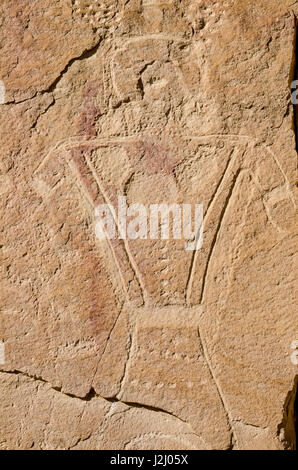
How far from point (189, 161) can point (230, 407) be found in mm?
694

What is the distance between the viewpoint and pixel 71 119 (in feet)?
6.68

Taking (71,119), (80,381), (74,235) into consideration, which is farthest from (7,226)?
(80,381)

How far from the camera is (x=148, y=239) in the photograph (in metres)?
2.02

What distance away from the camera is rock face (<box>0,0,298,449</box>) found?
197 centimetres

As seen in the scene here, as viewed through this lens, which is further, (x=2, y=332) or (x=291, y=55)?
(x=2, y=332)

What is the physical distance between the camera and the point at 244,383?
1.98m

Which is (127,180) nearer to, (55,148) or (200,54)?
(55,148)

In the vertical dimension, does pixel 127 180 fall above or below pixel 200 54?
below

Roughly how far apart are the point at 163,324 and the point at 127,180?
1.37 ft

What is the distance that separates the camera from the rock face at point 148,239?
1967 millimetres

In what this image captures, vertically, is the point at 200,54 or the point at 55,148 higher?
the point at 200,54

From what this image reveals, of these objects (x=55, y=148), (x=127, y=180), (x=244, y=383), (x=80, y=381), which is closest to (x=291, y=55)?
(x=127, y=180)
